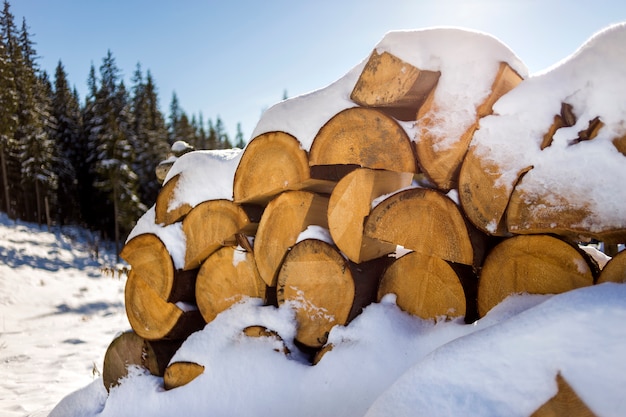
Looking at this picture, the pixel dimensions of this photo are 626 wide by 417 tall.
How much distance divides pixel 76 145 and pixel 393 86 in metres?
26.6

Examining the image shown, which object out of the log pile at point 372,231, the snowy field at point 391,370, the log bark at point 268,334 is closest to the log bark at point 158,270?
the log pile at point 372,231

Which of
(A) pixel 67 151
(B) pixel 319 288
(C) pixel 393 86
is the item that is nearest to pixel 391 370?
(B) pixel 319 288

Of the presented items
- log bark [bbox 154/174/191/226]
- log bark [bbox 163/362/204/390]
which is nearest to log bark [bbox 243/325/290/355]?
log bark [bbox 163/362/204/390]

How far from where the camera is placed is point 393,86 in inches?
70.7

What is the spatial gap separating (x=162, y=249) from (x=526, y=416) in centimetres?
209

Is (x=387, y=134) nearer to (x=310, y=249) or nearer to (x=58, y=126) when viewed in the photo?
(x=310, y=249)

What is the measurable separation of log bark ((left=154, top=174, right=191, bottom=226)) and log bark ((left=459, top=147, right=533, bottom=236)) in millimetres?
1672

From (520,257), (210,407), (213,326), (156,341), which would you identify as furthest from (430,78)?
(156,341)

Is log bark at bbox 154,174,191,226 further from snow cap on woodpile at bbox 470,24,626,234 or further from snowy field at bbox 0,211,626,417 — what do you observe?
snow cap on woodpile at bbox 470,24,626,234

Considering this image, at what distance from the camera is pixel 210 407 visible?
2.06m

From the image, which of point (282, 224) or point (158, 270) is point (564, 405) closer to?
point (282, 224)

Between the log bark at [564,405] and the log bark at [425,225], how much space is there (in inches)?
26.6

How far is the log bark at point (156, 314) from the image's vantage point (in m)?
2.50

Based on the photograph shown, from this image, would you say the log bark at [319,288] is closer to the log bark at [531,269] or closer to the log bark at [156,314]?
the log bark at [531,269]
